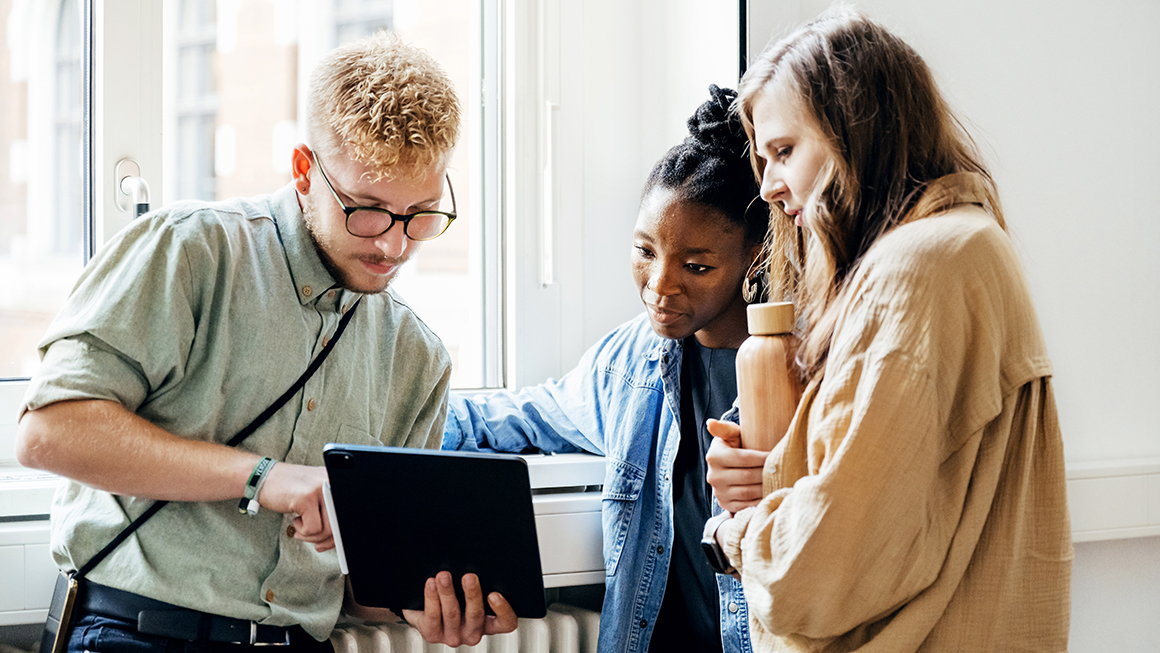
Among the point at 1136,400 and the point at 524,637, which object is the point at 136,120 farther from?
the point at 1136,400

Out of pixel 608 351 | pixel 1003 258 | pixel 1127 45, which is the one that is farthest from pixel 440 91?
pixel 1127 45

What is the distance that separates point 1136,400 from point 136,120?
2.06 m

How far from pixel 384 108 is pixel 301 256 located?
0.24 m

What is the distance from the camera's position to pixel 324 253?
1264 mm

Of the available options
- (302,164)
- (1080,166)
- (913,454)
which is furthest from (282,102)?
(1080,166)

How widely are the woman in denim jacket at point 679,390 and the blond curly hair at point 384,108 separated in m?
0.38

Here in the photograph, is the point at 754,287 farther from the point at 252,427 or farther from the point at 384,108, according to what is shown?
A: the point at 252,427

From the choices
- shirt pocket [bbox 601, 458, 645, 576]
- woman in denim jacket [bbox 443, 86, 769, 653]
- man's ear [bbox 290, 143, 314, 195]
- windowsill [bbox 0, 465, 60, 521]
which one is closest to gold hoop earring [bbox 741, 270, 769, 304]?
woman in denim jacket [bbox 443, 86, 769, 653]

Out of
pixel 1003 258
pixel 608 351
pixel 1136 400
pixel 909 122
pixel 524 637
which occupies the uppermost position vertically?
pixel 909 122

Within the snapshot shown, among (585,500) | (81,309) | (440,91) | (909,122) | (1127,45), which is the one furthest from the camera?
(1127,45)

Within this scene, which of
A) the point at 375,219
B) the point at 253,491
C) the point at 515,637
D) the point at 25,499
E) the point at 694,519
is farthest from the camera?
the point at 515,637

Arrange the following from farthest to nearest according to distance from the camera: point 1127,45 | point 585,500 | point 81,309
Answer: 1. point 1127,45
2. point 585,500
3. point 81,309

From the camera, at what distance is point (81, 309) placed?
3.63ft

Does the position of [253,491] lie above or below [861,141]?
below
